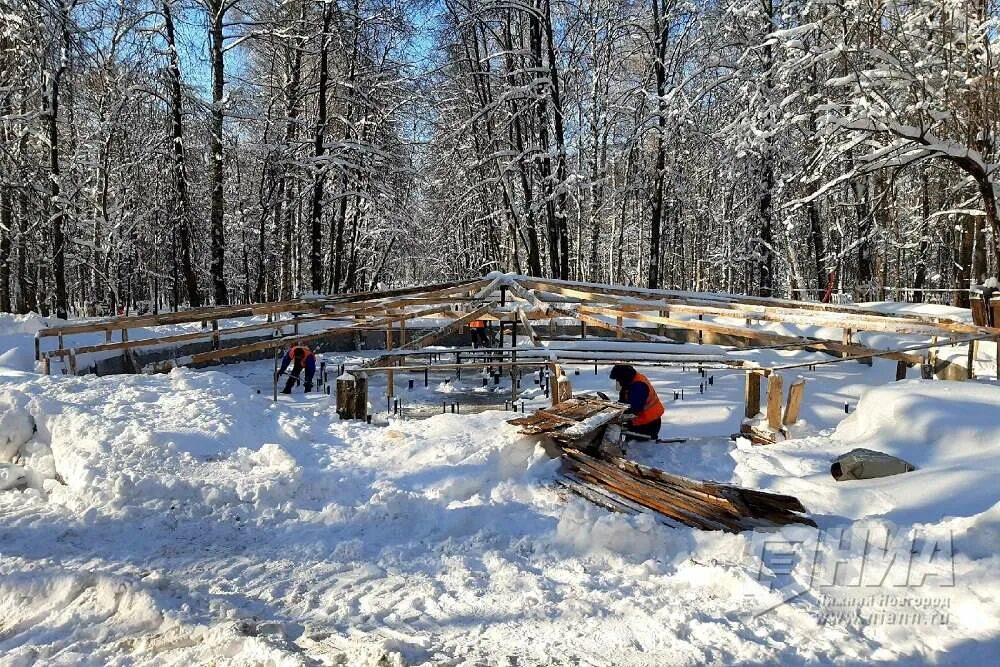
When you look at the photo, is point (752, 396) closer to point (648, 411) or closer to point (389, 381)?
point (648, 411)

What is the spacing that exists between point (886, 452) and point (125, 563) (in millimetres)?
6298

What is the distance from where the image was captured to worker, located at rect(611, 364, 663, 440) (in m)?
7.32

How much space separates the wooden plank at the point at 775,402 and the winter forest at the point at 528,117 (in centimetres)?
516

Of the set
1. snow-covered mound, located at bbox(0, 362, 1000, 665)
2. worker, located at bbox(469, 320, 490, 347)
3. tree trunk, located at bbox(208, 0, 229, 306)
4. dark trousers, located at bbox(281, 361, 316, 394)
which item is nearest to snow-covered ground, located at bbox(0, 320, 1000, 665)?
snow-covered mound, located at bbox(0, 362, 1000, 665)

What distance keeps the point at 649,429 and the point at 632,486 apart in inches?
93.0

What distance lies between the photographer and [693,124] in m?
18.3

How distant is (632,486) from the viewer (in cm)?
515

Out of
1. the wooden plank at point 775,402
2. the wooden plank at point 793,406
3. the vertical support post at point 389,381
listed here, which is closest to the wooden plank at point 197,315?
the vertical support post at point 389,381

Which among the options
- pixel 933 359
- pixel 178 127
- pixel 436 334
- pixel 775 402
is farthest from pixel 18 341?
pixel 933 359

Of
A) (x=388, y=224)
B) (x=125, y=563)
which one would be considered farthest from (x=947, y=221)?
(x=125, y=563)

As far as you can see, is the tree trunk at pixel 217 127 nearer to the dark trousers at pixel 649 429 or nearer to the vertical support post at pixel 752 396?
the dark trousers at pixel 649 429

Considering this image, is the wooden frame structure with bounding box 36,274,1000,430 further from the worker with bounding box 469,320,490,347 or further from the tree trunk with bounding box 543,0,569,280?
the tree trunk with bounding box 543,0,569,280

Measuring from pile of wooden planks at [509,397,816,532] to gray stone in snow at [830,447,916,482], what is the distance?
114 centimetres

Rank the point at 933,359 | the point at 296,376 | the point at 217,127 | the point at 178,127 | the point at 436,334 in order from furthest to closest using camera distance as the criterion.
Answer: the point at 178,127 < the point at 217,127 < the point at 296,376 < the point at 436,334 < the point at 933,359
